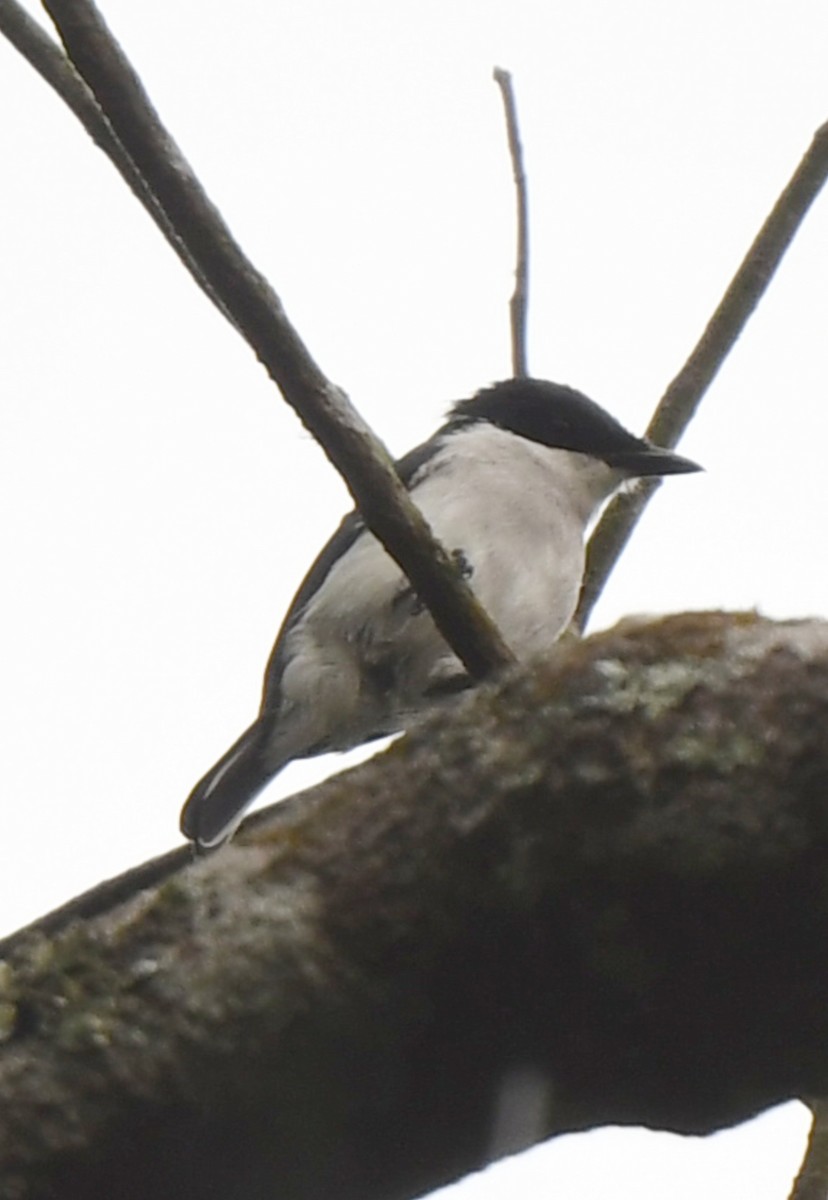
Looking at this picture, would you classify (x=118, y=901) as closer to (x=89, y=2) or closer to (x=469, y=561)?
(x=89, y=2)

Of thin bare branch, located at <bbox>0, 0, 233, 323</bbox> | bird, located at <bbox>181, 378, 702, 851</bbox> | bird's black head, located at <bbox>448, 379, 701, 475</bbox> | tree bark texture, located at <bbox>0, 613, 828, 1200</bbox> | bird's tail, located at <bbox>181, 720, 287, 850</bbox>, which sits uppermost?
thin bare branch, located at <bbox>0, 0, 233, 323</bbox>

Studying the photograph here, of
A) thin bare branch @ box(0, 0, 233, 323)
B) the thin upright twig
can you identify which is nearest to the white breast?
the thin upright twig

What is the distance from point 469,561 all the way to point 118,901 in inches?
65.5

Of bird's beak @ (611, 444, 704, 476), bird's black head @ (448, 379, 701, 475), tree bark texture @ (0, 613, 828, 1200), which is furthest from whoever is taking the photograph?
bird's black head @ (448, 379, 701, 475)

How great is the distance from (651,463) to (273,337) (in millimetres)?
2677

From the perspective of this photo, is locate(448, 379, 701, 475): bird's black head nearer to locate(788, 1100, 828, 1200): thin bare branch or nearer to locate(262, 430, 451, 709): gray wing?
locate(262, 430, 451, 709): gray wing

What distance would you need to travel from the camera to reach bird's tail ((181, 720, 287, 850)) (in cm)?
384

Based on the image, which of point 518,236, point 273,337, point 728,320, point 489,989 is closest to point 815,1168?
point 489,989

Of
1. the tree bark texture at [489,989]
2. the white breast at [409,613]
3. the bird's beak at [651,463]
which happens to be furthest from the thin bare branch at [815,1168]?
the bird's beak at [651,463]

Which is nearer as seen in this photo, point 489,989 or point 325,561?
point 489,989

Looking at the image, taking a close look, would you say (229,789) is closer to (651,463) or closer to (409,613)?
(409,613)

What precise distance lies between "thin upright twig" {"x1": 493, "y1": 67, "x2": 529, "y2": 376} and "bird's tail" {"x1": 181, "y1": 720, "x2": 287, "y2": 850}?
1201 millimetres

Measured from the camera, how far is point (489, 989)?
1.60 metres

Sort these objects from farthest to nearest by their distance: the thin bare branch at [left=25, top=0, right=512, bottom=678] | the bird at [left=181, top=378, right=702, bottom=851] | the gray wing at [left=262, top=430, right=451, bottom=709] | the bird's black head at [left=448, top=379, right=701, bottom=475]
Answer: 1. the bird's black head at [left=448, top=379, right=701, bottom=475]
2. the gray wing at [left=262, top=430, right=451, bottom=709]
3. the bird at [left=181, top=378, right=702, bottom=851]
4. the thin bare branch at [left=25, top=0, right=512, bottom=678]
